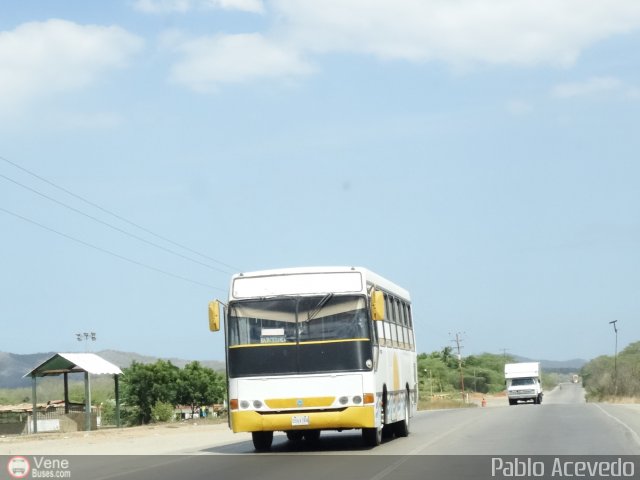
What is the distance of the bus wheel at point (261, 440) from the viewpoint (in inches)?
898

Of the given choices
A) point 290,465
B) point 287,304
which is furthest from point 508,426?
point 290,465

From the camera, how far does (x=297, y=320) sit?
21.2 metres

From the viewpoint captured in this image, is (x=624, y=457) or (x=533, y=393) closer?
(x=624, y=457)

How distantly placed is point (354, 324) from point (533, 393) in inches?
2197

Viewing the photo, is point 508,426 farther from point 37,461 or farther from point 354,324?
point 37,461

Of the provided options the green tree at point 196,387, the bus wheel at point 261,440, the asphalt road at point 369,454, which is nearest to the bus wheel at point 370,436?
the asphalt road at point 369,454

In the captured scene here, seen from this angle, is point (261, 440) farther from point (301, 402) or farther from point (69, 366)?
point (69, 366)

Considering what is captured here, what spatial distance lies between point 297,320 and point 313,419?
1.87 metres

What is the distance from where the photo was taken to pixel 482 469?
635 inches

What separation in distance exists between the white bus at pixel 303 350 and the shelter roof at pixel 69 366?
22.0m

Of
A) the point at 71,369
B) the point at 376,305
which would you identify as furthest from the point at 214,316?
the point at 71,369

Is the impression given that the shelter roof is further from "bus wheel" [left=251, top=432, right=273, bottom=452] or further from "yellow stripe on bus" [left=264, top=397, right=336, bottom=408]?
"yellow stripe on bus" [left=264, top=397, right=336, bottom=408]

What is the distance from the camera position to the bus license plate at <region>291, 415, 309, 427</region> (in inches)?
819

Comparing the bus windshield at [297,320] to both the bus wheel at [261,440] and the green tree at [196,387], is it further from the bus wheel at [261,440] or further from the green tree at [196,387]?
the green tree at [196,387]
